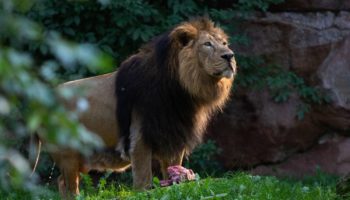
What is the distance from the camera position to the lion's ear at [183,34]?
22.4 ft

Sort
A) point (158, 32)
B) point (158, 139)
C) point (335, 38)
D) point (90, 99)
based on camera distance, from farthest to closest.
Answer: point (335, 38) → point (158, 32) → point (90, 99) → point (158, 139)

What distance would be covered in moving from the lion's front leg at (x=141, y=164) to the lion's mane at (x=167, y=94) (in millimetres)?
66

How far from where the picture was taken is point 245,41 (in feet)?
29.5

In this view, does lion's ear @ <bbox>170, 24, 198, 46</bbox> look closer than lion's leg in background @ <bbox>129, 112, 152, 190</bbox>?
No

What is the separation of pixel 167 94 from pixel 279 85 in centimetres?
278

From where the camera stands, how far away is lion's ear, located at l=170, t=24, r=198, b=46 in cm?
683

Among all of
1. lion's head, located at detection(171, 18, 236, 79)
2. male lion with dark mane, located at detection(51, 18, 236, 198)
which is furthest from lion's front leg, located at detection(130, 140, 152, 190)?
lion's head, located at detection(171, 18, 236, 79)

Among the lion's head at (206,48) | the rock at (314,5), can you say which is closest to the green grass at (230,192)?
the lion's head at (206,48)

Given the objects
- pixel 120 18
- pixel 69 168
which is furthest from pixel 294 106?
pixel 69 168

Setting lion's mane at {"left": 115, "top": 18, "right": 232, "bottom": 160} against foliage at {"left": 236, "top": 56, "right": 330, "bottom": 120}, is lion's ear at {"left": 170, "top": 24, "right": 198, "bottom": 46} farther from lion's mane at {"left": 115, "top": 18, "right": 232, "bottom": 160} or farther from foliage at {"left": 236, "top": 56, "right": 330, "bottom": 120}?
foliage at {"left": 236, "top": 56, "right": 330, "bottom": 120}

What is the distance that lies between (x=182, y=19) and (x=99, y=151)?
8.36 ft

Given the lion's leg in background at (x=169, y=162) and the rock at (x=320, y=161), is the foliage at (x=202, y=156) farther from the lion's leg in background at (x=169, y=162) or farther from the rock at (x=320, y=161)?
the lion's leg in background at (x=169, y=162)

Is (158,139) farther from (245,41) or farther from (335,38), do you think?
(335,38)

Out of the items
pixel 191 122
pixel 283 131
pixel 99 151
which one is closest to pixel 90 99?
pixel 99 151
